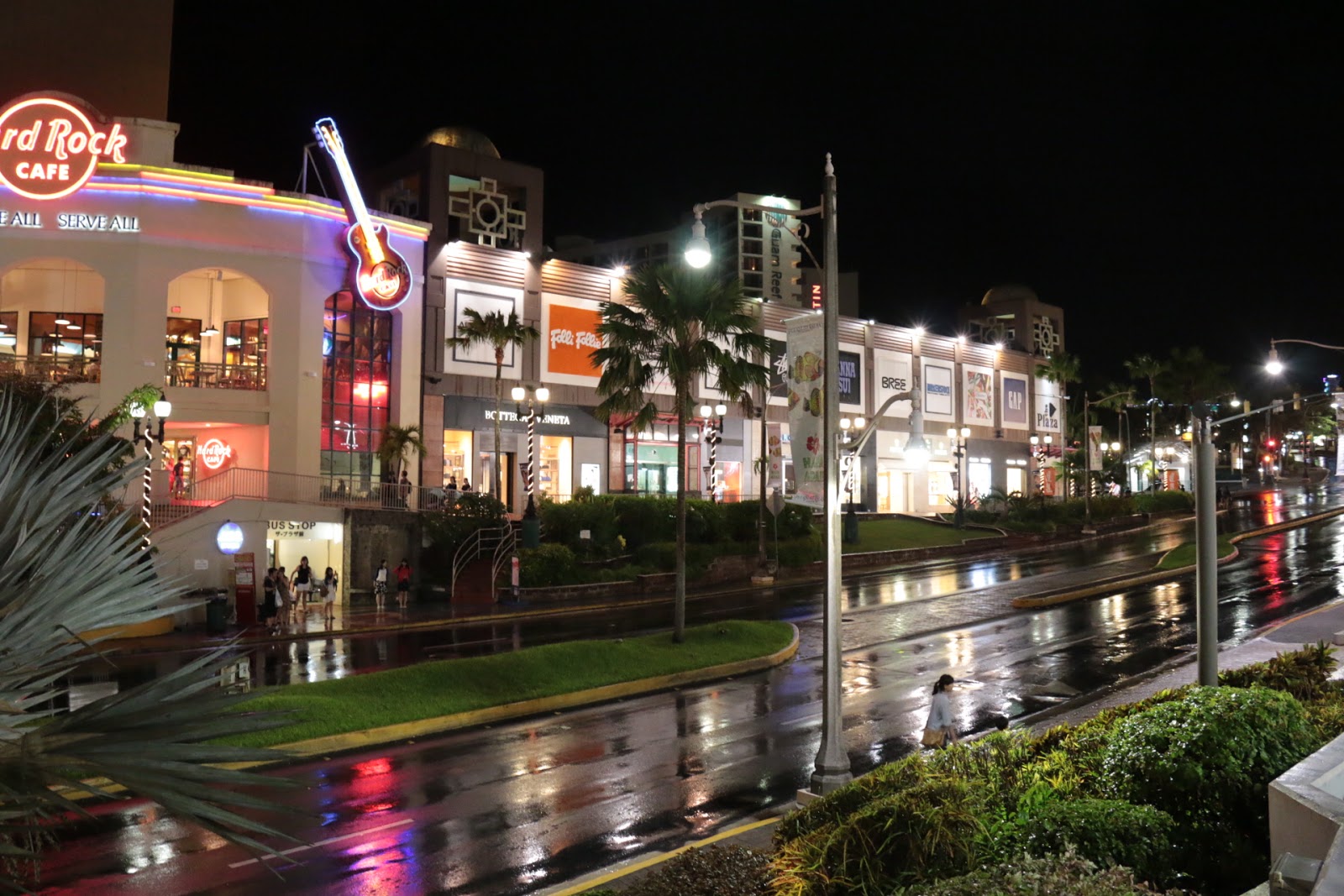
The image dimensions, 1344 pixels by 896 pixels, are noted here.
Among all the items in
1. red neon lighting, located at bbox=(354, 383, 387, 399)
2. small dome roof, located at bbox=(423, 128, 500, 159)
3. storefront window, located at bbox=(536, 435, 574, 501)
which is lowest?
storefront window, located at bbox=(536, 435, 574, 501)

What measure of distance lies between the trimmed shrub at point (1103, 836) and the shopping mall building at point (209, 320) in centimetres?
2850

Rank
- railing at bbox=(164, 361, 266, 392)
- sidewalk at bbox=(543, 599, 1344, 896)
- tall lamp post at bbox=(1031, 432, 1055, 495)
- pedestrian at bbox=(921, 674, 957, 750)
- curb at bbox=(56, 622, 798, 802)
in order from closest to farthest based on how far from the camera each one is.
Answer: sidewalk at bbox=(543, 599, 1344, 896), pedestrian at bbox=(921, 674, 957, 750), curb at bbox=(56, 622, 798, 802), railing at bbox=(164, 361, 266, 392), tall lamp post at bbox=(1031, 432, 1055, 495)

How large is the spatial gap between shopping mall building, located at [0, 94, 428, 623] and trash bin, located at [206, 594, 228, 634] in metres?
3.97

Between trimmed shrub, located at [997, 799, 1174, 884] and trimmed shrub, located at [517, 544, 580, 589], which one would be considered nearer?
trimmed shrub, located at [997, 799, 1174, 884]

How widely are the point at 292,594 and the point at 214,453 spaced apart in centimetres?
1180

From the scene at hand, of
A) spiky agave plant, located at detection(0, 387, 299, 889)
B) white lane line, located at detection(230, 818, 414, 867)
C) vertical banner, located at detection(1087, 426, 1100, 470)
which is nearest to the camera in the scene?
spiky agave plant, located at detection(0, 387, 299, 889)

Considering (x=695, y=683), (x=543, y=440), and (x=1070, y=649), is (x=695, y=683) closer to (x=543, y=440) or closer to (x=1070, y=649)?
(x=1070, y=649)

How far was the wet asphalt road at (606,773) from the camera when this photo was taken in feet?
32.9

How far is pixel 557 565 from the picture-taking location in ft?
112

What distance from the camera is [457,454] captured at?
44781 mm

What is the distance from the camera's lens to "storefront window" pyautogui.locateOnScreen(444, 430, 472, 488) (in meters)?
44.5

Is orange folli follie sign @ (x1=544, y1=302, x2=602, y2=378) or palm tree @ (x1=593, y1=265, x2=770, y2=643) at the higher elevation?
orange folli follie sign @ (x1=544, y1=302, x2=602, y2=378)

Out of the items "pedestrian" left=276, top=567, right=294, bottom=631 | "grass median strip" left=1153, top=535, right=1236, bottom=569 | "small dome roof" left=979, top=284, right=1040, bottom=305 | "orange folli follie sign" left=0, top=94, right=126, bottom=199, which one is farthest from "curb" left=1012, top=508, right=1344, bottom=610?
"small dome roof" left=979, top=284, right=1040, bottom=305

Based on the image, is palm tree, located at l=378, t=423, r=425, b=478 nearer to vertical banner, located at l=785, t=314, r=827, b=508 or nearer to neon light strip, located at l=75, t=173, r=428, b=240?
neon light strip, located at l=75, t=173, r=428, b=240
